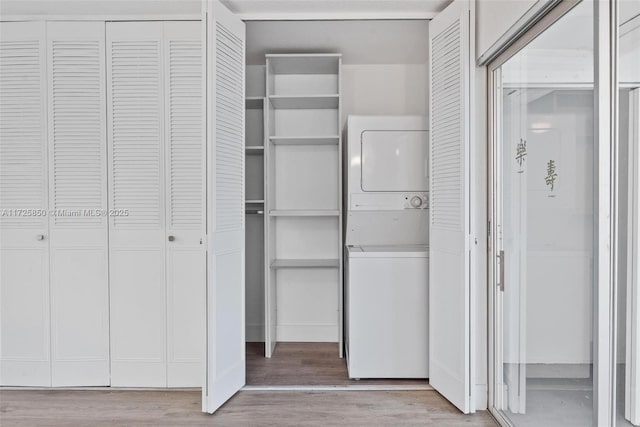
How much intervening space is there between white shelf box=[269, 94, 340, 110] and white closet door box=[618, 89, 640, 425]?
6.98 ft

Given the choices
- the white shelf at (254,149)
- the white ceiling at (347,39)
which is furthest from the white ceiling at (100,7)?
the white shelf at (254,149)

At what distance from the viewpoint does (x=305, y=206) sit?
350 centimetres

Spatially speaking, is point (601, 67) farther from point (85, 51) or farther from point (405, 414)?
point (85, 51)

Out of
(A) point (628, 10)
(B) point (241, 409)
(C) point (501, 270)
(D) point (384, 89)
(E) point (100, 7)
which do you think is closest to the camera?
(A) point (628, 10)


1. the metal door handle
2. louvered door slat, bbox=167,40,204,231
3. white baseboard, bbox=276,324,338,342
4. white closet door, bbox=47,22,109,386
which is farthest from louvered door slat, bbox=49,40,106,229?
the metal door handle

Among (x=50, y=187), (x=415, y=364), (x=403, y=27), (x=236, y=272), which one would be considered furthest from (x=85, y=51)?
(x=415, y=364)

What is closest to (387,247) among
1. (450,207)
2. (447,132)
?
(450,207)

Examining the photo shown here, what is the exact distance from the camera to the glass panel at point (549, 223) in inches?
60.0

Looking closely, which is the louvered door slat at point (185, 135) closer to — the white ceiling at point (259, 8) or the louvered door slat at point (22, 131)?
the white ceiling at point (259, 8)

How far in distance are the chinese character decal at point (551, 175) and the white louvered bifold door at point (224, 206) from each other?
1.72 m

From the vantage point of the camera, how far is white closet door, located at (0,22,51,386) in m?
2.52

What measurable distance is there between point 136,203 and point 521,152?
2.33 metres

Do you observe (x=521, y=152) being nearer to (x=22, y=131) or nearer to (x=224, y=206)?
(x=224, y=206)

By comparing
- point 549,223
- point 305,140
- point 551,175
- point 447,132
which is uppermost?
point 305,140
